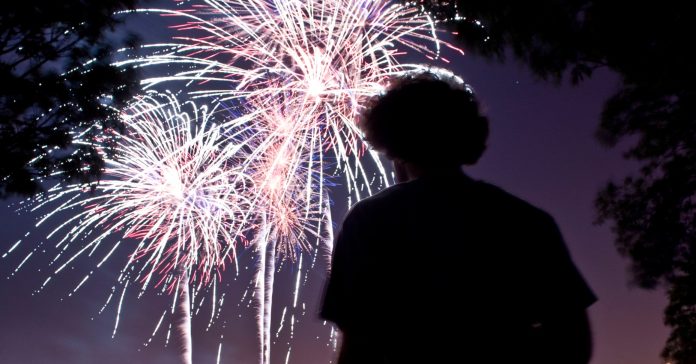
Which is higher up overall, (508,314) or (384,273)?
(384,273)

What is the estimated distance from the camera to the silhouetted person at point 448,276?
1.37m

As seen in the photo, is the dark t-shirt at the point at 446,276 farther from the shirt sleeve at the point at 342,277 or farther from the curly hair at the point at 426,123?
the curly hair at the point at 426,123

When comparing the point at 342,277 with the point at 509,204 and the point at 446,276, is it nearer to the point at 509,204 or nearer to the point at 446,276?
the point at 446,276

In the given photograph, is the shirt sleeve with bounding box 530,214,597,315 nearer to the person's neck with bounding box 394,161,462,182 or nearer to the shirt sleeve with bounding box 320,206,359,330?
the person's neck with bounding box 394,161,462,182

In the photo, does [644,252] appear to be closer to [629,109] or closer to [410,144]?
[629,109]

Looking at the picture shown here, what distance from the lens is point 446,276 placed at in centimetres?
143

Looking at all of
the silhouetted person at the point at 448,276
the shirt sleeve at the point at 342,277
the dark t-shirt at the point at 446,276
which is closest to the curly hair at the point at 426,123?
the silhouetted person at the point at 448,276

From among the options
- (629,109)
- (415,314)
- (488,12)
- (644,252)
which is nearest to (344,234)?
(415,314)

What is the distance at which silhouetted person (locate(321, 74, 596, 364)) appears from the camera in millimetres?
1369

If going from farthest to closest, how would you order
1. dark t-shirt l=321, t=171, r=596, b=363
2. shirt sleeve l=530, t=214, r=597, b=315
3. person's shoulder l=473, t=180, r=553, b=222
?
1. person's shoulder l=473, t=180, r=553, b=222
2. shirt sleeve l=530, t=214, r=597, b=315
3. dark t-shirt l=321, t=171, r=596, b=363

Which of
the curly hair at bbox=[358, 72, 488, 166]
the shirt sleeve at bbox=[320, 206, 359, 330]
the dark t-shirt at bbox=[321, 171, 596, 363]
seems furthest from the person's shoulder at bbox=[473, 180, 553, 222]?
the shirt sleeve at bbox=[320, 206, 359, 330]

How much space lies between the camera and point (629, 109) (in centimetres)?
1124

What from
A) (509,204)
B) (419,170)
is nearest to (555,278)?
(509,204)

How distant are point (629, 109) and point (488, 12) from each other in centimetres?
534
